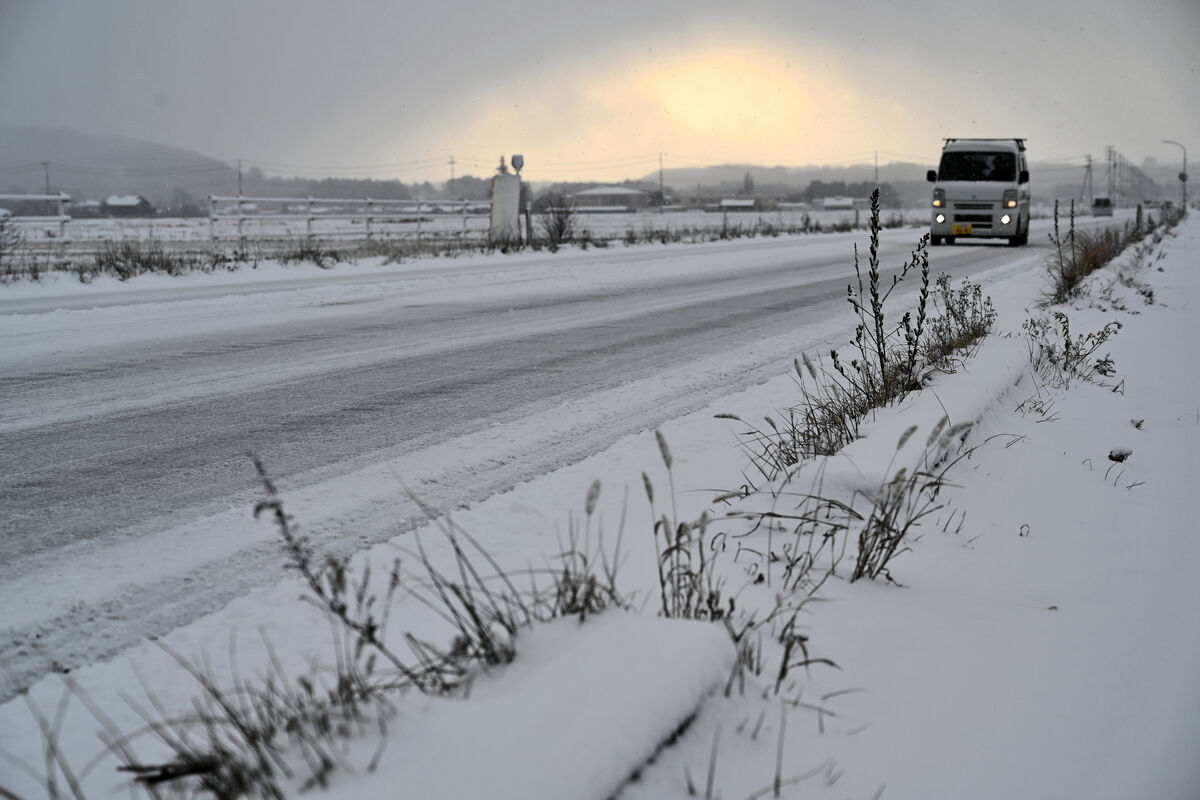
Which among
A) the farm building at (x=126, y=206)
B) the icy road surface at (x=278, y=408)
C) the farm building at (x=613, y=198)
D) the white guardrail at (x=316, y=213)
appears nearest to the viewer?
the icy road surface at (x=278, y=408)

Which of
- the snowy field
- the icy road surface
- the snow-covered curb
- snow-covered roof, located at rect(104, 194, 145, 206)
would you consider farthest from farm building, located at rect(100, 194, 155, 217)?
the snow-covered curb

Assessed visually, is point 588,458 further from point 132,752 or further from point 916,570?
point 132,752

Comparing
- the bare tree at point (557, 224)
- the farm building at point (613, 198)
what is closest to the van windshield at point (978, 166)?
the bare tree at point (557, 224)

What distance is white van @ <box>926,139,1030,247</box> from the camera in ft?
78.4

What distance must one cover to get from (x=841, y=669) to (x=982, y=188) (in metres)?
24.2

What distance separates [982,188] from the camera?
24.0 metres

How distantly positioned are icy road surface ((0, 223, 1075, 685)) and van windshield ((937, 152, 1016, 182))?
47.0ft

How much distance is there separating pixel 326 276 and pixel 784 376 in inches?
435

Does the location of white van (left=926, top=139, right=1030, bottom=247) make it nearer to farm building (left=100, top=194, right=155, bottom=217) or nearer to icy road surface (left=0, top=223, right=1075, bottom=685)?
icy road surface (left=0, top=223, right=1075, bottom=685)

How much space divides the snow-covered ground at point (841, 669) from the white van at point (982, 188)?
852 inches

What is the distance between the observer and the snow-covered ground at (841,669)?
1.77m

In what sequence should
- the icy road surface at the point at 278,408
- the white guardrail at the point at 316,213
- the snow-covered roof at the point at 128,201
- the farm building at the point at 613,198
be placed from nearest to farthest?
the icy road surface at the point at 278,408 → the white guardrail at the point at 316,213 → the snow-covered roof at the point at 128,201 → the farm building at the point at 613,198

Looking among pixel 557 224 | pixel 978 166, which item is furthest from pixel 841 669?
pixel 978 166

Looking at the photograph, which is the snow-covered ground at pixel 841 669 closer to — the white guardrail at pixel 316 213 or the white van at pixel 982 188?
the white guardrail at pixel 316 213
